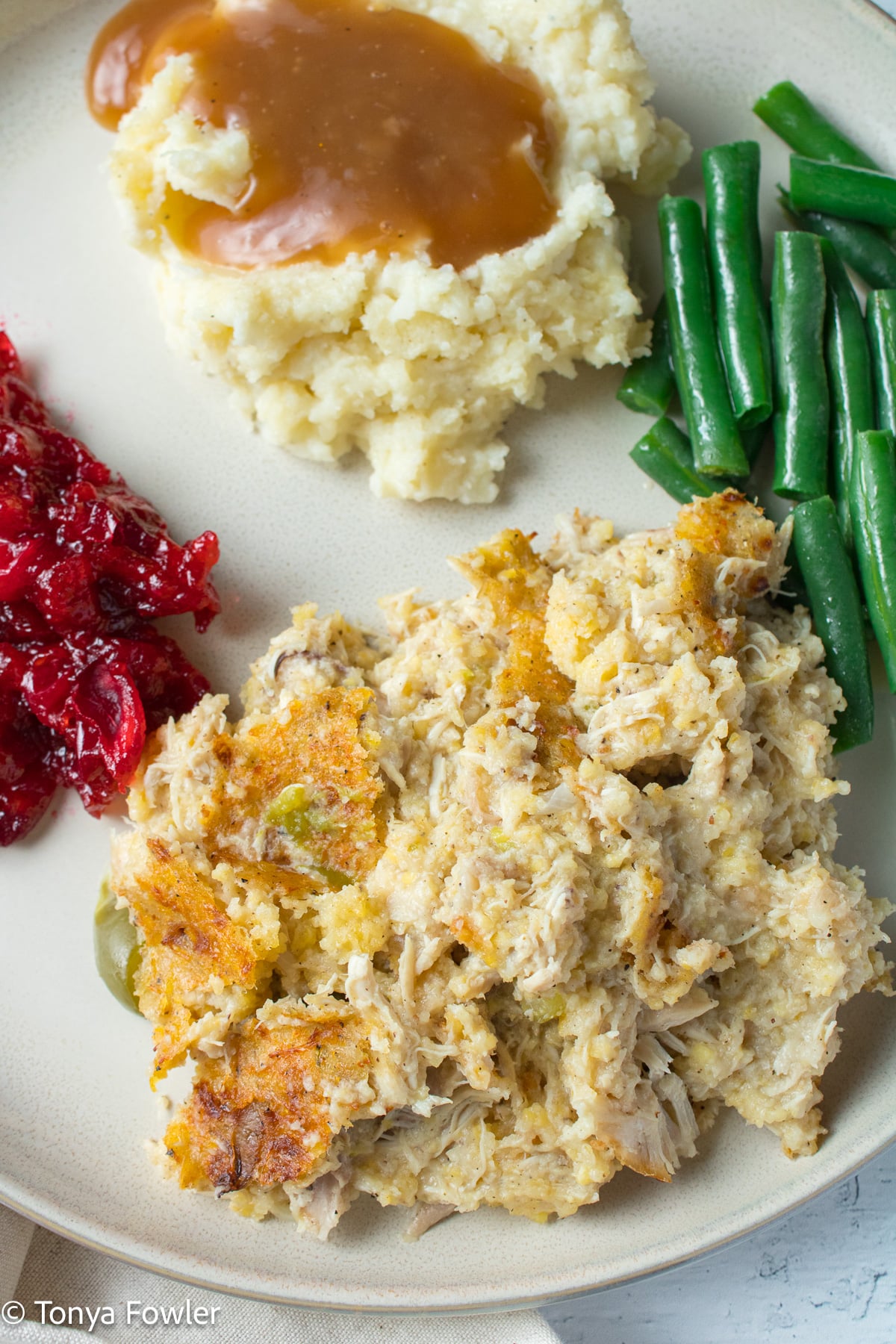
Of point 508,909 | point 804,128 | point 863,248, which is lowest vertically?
point 508,909

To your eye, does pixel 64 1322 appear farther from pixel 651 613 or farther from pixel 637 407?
pixel 637 407

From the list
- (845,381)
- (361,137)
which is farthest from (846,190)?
(361,137)

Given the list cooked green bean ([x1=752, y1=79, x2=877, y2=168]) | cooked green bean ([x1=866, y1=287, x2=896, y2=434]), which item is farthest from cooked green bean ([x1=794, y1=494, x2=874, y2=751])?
cooked green bean ([x1=752, y1=79, x2=877, y2=168])

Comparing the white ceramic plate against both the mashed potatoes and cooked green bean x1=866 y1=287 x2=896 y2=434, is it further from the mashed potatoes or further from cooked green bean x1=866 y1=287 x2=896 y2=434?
cooked green bean x1=866 y1=287 x2=896 y2=434

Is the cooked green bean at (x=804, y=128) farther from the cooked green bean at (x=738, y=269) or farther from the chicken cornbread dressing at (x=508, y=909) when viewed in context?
the chicken cornbread dressing at (x=508, y=909)

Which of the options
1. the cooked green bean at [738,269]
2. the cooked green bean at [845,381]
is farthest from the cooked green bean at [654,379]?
the cooked green bean at [845,381]

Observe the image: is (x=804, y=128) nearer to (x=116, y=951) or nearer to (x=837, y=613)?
(x=837, y=613)
